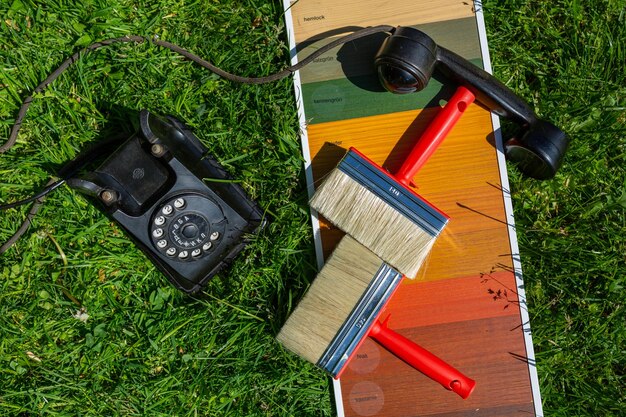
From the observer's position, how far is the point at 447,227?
2.64 meters

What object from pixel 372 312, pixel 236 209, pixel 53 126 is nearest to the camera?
pixel 372 312

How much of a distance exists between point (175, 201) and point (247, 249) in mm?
409

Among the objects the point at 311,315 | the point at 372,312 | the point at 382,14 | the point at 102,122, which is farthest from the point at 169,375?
the point at 382,14

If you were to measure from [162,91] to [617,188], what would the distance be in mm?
2105

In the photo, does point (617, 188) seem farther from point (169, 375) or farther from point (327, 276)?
point (169, 375)

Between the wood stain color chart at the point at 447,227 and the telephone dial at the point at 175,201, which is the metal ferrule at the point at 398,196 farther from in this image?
the telephone dial at the point at 175,201

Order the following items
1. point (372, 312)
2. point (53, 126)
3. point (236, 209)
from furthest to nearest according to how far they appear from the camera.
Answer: point (53, 126) → point (236, 209) → point (372, 312)

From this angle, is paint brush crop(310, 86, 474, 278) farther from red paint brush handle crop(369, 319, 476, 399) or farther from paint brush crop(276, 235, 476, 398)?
red paint brush handle crop(369, 319, 476, 399)

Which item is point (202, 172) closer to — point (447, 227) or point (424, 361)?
point (447, 227)

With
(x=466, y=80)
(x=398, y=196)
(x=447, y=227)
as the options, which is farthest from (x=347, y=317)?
(x=466, y=80)

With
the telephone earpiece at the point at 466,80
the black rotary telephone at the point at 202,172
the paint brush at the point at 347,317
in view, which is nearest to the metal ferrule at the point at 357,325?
the paint brush at the point at 347,317

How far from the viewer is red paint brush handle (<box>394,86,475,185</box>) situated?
2.42 metres

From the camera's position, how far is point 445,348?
2613 millimetres

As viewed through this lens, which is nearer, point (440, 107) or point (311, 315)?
point (311, 315)
